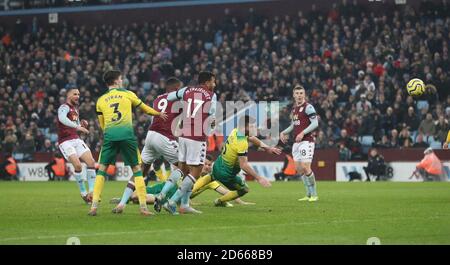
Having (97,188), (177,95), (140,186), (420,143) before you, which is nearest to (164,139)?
(177,95)

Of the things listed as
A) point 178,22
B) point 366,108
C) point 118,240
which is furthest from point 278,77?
point 118,240

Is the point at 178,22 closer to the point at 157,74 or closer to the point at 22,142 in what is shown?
the point at 157,74

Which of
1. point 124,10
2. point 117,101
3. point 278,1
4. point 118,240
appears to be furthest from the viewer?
point 124,10

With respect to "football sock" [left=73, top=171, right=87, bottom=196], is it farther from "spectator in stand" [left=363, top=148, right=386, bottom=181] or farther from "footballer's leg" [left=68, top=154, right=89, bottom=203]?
"spectator in stand" [left=363, top=148, right=386, bottom=181]

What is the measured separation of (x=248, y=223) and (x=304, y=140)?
6.86 metres

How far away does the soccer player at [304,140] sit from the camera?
65.4ft

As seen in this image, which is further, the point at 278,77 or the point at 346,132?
the point at 278,77

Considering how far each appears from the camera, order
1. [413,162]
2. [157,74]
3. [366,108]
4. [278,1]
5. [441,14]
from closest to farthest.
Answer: [413,162], [366,108], [441,14], [157,74], [278,1]

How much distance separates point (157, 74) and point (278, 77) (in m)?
6.92

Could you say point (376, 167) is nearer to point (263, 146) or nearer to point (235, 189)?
point (235, 189)

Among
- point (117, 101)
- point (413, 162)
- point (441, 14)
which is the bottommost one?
point (413, 162)

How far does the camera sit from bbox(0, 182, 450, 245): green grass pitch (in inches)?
449

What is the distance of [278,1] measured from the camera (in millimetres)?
45812
